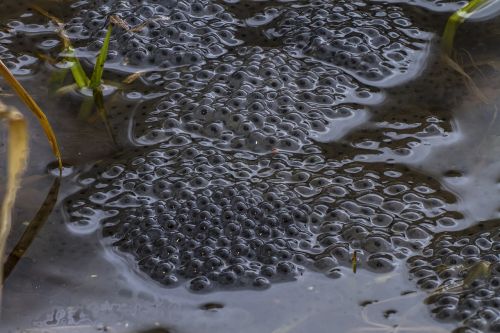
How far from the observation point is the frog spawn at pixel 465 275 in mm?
2039

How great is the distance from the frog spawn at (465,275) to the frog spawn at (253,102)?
1.71 ft

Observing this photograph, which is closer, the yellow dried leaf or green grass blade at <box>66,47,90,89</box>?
the yellow dried leaf

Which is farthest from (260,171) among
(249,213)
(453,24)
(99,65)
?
(453,24)

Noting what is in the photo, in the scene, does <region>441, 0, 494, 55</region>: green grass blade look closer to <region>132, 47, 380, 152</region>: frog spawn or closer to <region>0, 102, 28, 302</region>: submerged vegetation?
<region>132, 47, 380, 152</region>: frog spawn

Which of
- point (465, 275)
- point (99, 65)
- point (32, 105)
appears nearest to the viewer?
point (465, 275)

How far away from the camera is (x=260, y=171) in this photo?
2.43 m

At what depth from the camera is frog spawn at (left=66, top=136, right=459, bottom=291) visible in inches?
85.7

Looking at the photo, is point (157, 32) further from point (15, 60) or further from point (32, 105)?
point (32, 105)

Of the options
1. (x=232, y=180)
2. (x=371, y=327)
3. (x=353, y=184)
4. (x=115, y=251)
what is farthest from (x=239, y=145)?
(x=371, y=327)

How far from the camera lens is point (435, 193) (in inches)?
93.3

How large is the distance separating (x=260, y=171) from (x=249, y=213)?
0.19m

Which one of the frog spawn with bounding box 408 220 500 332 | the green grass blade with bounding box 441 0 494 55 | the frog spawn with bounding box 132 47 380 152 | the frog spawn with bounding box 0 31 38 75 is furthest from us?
the green grass blade with bounding box 441 0 494 55

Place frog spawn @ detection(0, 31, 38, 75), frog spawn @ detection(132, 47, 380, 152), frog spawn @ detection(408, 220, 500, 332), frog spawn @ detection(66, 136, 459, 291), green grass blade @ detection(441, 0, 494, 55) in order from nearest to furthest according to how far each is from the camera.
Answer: frog spawn @ detection(408, 220, 500, 332) < frog spawn @ detection(66, 136, 459, 291) < frog spawn @ detection(132, 47, 380, 152) < frog spawn @ detection(0, 31, 38, 75) < green grass blade @ detection(441, 0, 494, 55)

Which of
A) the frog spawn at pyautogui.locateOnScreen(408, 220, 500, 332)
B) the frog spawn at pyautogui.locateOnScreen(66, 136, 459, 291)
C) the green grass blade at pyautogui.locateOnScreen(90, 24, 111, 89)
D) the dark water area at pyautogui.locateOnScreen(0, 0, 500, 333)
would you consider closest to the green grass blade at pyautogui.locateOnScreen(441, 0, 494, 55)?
→ the dark water area at pyautogui.locateOnScreen(0, 0, 500, 333)
